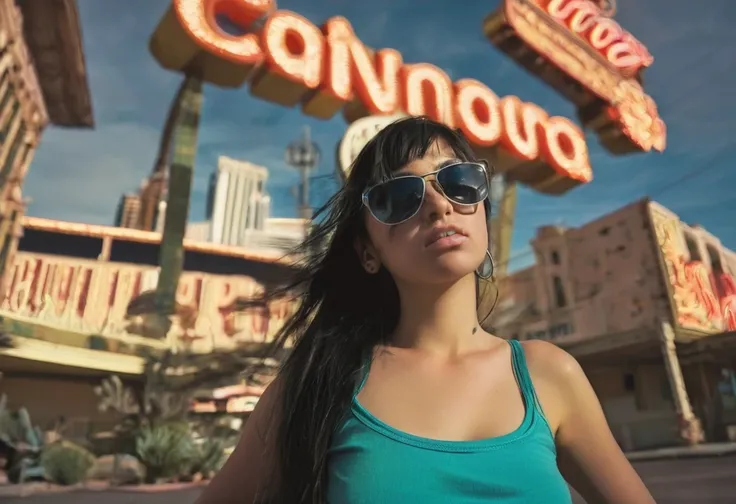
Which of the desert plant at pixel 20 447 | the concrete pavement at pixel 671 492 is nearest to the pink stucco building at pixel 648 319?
the concrete pavement at pixel 671 492

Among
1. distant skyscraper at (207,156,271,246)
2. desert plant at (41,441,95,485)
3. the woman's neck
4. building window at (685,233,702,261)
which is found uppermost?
distant skyscraper at (207,156,271,246)

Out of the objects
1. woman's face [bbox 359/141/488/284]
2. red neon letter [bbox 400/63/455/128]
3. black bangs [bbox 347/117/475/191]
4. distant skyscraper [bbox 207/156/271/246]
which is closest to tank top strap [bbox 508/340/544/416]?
woman's face [bbox 359/141/488/284]

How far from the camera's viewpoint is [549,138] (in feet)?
48.1

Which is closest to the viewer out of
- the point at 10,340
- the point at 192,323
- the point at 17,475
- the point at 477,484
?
the point at 477,484

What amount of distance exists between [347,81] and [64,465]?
8987 millimetres

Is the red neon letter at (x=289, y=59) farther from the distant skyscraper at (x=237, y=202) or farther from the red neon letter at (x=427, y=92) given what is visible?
the distant skyscraper at (x=237, y=202)

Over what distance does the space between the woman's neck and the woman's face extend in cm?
4

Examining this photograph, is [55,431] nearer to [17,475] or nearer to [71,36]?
[17,475]

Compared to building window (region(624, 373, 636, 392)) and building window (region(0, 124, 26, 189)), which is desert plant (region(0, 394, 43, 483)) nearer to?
building window (region(0, 124, 26, 189))

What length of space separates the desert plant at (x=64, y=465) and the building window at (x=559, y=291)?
459 inches

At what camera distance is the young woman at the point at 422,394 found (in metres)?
0.94

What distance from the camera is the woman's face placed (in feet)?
3.81

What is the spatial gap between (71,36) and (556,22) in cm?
1275

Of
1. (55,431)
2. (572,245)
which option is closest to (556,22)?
(572,245)
